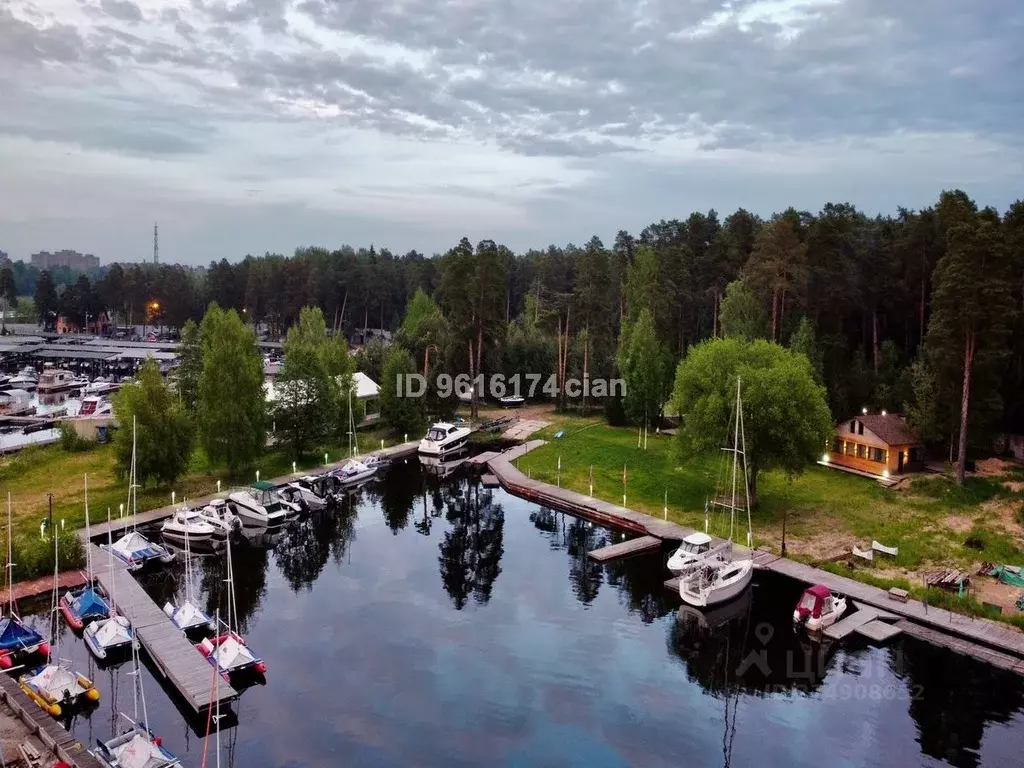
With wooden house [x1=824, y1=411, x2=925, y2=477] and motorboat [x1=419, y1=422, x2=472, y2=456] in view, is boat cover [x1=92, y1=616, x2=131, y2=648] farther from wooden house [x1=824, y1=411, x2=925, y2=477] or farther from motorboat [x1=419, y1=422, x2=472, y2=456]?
wooden house [x1=824, y1=411, x2=925, y2=477]

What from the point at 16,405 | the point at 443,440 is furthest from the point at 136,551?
the point at 16,405

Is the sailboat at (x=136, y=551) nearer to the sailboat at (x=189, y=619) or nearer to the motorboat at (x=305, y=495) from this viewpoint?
the sailboat at (x=189, y=619)

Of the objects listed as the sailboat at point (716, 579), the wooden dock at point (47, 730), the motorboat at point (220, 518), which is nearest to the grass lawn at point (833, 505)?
the sailboat at point (716, 579)

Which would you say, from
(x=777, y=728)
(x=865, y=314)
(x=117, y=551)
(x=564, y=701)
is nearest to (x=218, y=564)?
(x=117, y=551)

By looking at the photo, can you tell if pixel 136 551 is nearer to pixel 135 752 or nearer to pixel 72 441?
pixel 135 752

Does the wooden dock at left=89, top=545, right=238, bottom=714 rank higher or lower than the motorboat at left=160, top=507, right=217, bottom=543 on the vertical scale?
lower

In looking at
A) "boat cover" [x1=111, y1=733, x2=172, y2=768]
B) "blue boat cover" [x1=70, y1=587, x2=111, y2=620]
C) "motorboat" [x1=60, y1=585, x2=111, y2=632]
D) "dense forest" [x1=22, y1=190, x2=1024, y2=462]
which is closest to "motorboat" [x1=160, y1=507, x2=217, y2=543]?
"motorboat" [x1=60, y1=585, x2=111, y2=632]

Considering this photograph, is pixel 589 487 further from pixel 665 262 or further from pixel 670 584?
pixel 665 262
